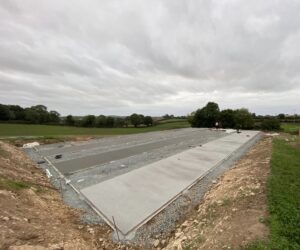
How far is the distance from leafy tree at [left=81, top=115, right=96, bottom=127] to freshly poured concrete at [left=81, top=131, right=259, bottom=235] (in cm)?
4674

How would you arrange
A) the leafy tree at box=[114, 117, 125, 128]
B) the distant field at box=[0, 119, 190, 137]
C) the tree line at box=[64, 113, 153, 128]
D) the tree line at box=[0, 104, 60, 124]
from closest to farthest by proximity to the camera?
the distant field at box=[0, 119, 190, 137] < the tree line at box=[0, 104, 60, 124] < the leafy tree at box=[114, 117, 125, 128] < the tree line at box=[64, 113, 153, 128]

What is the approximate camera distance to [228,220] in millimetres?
4805

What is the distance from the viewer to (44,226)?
4801 millimetres

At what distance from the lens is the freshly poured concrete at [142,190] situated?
5.88m

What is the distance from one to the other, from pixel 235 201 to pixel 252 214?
3.12ft

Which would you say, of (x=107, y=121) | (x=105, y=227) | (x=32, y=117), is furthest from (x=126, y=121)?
(x=105, y=227)

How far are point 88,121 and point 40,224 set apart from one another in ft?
174

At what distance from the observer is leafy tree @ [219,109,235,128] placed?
4622 centimetres

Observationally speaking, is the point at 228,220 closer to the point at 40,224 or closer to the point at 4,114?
the point at 40,224

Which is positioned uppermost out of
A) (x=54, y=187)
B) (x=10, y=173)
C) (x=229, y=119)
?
(x=229, y=119)

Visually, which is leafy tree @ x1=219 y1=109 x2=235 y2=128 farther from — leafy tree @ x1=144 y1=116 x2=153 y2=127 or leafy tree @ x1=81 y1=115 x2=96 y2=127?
leafy tree @ x1=81 y1=115 x2=96 y2=127

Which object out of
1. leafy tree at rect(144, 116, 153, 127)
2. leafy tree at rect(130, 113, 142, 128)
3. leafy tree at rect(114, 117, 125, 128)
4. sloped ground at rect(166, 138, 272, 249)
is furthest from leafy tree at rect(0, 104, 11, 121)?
sloped ground at rect(166, 138, 272, 249)

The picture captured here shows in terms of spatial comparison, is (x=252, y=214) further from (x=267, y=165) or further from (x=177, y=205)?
(x=267, y=165)

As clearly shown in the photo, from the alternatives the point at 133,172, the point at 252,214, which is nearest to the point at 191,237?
the point at 252,214
